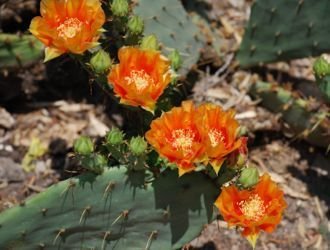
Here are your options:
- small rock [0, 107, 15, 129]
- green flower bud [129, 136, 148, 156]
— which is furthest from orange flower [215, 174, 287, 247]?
small rock [0, 107, 15, 129]

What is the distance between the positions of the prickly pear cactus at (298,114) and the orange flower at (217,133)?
78 cm

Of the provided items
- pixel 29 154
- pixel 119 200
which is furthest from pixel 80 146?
pixel 29 154

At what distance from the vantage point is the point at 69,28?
79.0 inches

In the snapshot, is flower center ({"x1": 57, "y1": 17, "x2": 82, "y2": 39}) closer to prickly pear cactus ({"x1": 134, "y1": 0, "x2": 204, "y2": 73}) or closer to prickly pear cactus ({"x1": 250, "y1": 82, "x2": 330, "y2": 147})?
prickly pear cactus ({"x1": 134, "y1": 0, "x2": 204, "y2": 73})

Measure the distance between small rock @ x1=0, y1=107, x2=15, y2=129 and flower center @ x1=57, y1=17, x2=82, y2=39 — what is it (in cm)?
83

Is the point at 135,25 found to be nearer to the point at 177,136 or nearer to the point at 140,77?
the point at 140,77

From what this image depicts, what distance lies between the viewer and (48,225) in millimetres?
2053

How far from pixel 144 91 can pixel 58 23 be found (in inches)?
13.6

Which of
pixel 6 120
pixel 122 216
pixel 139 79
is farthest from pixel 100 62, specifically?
pixel 6 120

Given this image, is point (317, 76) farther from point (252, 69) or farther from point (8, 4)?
point (8, 4)

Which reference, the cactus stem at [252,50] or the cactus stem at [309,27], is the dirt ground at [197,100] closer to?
the cactus stem at [252,50]

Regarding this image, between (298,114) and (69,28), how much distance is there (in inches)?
42.1

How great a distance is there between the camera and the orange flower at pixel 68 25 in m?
1.91

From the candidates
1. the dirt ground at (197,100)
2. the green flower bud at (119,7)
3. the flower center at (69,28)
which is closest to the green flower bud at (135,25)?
the green flower bud at (119,7)
